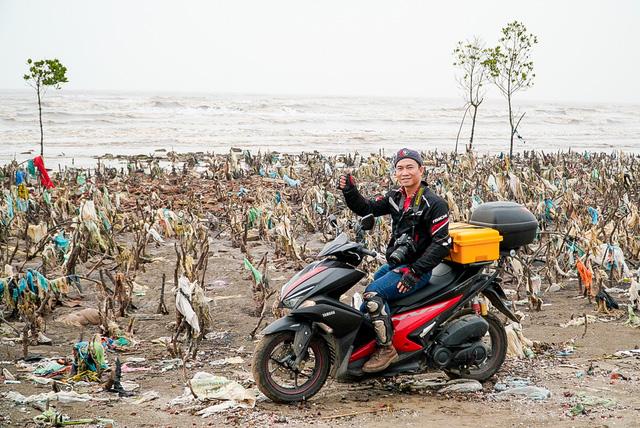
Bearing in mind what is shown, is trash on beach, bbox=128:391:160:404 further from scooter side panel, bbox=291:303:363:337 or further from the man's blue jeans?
the man's blue jeans

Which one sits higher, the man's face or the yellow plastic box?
the man's face

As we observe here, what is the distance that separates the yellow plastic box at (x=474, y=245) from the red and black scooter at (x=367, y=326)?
10 centimetres

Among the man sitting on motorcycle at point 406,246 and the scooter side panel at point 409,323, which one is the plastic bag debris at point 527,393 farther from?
the man sitting on motorcycle at point 406,246

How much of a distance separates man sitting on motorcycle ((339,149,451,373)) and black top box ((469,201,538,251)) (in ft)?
1.61

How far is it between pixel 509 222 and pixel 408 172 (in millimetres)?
864

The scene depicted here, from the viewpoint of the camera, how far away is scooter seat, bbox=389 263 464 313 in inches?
199

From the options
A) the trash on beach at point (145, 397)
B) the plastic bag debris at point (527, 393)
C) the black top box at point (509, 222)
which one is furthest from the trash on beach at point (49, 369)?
the black top box at point (509, 222)

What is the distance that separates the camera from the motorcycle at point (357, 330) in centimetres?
472

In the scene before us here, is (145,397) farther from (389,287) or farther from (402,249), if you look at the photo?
(402,249)

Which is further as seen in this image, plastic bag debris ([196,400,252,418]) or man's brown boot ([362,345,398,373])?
man's brown boot ([362,345,398,373])

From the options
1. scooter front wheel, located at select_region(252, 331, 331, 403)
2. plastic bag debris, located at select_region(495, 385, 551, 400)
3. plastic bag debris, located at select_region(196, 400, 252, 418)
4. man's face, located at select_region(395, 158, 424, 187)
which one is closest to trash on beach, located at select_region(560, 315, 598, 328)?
plastic bag debris, located at select_region(495, 385, 551, 400)

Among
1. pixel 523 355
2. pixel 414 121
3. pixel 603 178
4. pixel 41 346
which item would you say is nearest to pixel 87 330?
pixel 41 346

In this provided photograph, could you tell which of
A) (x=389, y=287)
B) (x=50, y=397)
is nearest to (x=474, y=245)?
(x=389, y=287)

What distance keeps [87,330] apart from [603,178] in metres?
9.31
